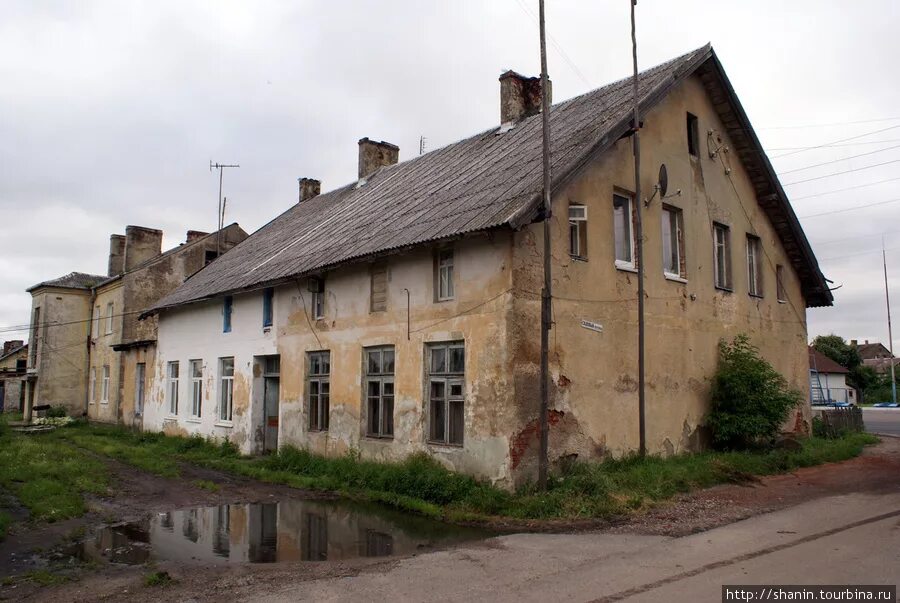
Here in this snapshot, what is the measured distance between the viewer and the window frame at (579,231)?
11.7 m

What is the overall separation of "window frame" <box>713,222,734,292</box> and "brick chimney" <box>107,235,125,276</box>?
2668 centimetres

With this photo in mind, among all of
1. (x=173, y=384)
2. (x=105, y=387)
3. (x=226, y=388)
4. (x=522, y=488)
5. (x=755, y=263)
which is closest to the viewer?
(x=522, y=488)

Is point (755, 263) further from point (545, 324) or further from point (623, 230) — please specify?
point (545, 324)

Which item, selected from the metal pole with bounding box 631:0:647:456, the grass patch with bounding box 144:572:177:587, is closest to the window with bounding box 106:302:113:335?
the metal pole with bounding box 631:0:647:456

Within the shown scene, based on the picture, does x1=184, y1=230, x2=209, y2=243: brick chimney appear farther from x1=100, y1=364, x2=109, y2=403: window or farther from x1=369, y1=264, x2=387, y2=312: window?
x1=369, y1=264, x2=387, y2=312: window

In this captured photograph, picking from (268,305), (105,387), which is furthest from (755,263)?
(105,387)

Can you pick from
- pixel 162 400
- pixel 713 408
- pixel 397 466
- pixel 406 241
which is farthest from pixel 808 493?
pixel 162 400

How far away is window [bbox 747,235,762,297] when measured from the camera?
654 inches

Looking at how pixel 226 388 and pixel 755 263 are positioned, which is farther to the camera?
pixel 226 388

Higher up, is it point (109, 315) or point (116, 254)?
point (116, 254)

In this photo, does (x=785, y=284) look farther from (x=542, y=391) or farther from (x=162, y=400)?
(x=162, y=400)

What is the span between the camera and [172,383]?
70.7ft

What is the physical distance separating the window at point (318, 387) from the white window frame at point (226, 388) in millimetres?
4204

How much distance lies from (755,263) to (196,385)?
15.4 metres
